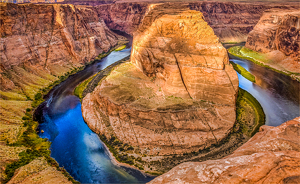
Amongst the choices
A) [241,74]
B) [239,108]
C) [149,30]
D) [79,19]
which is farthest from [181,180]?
[79,19]

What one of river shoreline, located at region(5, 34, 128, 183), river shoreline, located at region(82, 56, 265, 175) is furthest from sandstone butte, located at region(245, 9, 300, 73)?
river shoreline, located at region(5, 34, 128, 183)

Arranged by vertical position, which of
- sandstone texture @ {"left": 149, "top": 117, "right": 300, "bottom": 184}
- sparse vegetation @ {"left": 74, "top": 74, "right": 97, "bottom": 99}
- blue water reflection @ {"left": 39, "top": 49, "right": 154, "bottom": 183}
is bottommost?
blue water reflection @ {"left": 39, "top": 49, "right": 154, "bottom": 183}

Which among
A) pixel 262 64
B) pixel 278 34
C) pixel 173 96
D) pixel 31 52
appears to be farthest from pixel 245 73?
pixel 31 52

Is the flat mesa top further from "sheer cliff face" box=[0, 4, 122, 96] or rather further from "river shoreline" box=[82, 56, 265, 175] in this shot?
"sheer cliff face" box=[0, 4, 122, 96]

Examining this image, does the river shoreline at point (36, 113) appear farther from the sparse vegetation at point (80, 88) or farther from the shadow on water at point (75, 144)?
the sparse vegetation at point (80, 88)

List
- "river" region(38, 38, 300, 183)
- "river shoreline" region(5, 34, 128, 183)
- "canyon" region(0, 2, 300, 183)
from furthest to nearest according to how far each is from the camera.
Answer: "canyon" region(0, 2, 300, 183) → "river" region(38, 38, 300, 183) → "river shoreline" region(5, 34, 128, 183)

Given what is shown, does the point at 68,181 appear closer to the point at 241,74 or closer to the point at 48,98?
the point at 48,98

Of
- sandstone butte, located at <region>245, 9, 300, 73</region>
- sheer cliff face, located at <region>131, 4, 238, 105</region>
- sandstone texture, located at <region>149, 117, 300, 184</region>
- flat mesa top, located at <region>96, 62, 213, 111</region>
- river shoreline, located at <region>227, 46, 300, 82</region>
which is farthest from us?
sandstone butte, located at <region>245, 9, 300, 73</region>
